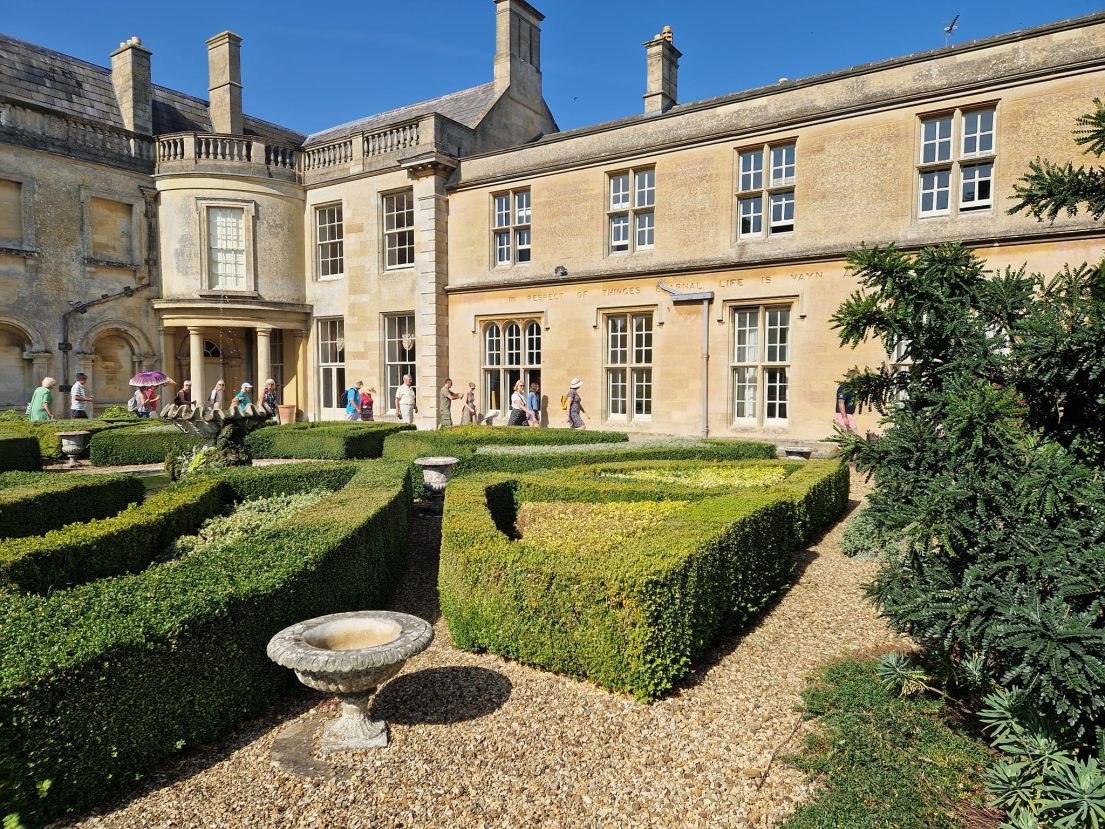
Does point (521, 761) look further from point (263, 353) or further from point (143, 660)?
point (263, 353)

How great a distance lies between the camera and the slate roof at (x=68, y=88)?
1828 centimetres

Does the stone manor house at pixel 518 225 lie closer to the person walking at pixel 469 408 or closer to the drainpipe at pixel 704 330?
the drainpipe at pixel 704 330

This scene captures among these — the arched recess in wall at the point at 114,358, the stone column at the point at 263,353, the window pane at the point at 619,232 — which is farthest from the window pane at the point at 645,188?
the arched recess in wall at the point at 114,358

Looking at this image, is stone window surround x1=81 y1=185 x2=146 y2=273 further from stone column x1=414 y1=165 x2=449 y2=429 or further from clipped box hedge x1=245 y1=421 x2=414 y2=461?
clipped box hedge x1=245 y1=421 x2=414 y2=461

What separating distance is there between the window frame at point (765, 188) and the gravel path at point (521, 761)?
10.9 m

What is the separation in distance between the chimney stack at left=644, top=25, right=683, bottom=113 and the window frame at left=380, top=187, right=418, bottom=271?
7.13 metres

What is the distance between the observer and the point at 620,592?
4.32 m

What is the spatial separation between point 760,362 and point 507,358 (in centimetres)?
655

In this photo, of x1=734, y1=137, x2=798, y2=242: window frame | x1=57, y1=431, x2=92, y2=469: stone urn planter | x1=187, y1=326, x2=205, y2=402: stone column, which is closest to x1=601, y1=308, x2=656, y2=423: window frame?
x1=734, y1=137, x2=798, y2=242: window frame

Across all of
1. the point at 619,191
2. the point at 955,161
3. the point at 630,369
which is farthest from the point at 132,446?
the point at 955,161

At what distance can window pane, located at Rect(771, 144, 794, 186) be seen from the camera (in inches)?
551

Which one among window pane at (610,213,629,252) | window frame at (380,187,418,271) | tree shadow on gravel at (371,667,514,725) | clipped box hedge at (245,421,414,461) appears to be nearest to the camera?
tree shadow on gravel at (371,667,514,725)

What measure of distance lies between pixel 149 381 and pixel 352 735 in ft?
54.3

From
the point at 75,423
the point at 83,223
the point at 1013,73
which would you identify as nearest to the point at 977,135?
the point at 1013,73
